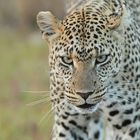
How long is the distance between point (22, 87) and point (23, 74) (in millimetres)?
1531

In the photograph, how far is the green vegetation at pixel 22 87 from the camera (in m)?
13.8

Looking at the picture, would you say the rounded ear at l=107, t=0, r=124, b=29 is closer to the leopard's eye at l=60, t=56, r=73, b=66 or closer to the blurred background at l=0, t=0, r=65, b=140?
the leopard's eye at l=60, t=56, r=73, b=66

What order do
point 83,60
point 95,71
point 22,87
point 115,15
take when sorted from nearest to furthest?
point 83,60
point 95,71
point 115,15
point 22,87

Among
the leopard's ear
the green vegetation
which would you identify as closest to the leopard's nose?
the leopard's ear

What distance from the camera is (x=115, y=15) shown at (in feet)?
32.2

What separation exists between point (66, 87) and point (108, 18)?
810 mm

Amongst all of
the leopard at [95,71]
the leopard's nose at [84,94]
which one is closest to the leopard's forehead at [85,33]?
the leopard at [95,71]

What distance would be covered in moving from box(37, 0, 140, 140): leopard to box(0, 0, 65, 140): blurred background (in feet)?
1.96

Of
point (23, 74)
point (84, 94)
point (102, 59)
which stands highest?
point (102, 59)

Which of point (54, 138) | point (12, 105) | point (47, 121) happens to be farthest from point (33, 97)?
point (54, 138)

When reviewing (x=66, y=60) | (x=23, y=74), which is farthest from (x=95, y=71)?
(x=23, y=74)

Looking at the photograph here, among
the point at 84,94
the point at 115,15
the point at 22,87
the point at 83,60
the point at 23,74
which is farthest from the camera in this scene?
the point at 23,74

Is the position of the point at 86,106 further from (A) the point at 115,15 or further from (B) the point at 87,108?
(A) the point at 115,15

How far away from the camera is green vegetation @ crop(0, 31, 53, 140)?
45.3ft
